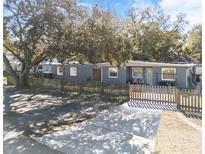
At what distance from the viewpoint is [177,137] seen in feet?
17.2

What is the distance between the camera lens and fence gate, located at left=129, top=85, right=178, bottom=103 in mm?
8852

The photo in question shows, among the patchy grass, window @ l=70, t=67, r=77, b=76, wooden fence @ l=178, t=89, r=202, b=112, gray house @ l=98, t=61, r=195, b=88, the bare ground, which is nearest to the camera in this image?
the bare ground

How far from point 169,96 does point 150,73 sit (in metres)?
8.15

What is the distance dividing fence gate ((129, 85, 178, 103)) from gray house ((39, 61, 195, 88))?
4.27m

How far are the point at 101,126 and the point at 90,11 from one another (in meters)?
5.32

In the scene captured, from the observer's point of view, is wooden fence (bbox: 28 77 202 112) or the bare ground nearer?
the bare ground

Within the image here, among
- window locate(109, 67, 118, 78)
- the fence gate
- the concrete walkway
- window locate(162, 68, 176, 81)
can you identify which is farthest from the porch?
the concrete walkway

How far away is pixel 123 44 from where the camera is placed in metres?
10.7

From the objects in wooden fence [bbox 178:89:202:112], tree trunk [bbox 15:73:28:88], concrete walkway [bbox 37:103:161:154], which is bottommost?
concrete walkway [bbox 37:103:161:154]

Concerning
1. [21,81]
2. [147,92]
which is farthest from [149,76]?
[21,81]

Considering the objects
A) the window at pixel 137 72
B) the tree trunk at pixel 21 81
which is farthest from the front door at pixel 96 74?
the tree trunk at pixel 21 81

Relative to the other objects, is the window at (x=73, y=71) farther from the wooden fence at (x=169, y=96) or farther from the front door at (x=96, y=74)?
the wooden fence at (x=169, y=96)

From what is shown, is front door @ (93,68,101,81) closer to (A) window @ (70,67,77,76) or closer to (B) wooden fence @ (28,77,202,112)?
(A) window @ (70,67,77,76)

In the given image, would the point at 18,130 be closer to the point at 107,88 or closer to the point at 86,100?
the point at 86,100
